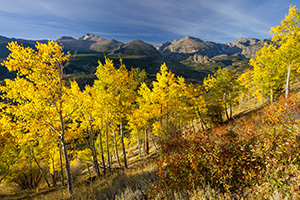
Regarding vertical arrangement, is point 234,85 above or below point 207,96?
above

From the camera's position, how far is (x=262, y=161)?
426 cm

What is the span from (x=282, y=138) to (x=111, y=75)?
1105cm

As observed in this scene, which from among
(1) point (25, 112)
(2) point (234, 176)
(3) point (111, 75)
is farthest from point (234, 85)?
(1) point (25, 112)

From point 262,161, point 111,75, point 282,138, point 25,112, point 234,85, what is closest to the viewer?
point 262,161

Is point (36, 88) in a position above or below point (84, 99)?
above

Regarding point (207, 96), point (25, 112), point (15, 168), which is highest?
point (25, 112)

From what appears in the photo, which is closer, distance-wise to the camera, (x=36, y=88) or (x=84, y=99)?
(x=36, y=88)

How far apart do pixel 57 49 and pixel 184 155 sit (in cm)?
859

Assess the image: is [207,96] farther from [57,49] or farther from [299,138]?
[57,49]

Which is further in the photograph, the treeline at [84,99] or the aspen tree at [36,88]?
the treeline at [84,99]

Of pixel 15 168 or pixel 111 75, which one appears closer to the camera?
pixel 111 75

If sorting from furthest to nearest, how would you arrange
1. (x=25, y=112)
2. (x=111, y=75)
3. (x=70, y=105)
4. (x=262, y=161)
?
(x=111, y=75)
(x=70, y=105)
(x=25, y=112)
(x=262, y=161)

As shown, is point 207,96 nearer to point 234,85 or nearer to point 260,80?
point 234,85

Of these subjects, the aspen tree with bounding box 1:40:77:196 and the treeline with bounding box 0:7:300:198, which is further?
the treeline with bounding box 0:7:300:198
